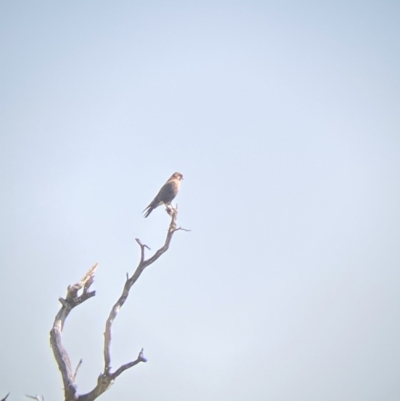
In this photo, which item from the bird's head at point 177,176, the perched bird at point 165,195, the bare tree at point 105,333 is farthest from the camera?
the bird's head at point 177,176

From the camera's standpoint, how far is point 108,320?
473 centimetres

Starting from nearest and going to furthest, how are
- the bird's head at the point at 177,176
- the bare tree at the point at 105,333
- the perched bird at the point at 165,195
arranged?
the bare tree at the point at 105,333, the perched bird at the point at 165,195, the bird's head at the point at 177,176

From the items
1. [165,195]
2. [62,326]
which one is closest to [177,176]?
[165,195]

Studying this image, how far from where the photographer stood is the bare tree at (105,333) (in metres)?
4.35

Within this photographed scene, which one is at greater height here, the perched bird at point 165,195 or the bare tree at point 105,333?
the perched bird at point 165,195

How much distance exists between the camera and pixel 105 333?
4.61 m

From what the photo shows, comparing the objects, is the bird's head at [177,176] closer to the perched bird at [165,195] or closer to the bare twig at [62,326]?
the perched bird at [165,195]

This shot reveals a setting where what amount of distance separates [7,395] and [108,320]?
1.50 m

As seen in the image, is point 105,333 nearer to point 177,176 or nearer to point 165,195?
point 165,195

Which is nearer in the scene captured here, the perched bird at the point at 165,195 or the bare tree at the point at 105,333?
the bare tree at the point at 105,333

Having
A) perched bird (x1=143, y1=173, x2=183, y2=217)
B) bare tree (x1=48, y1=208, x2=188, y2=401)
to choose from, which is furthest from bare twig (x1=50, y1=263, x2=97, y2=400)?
perched bird (x1=143, y1=173, x2=183, y2=217)

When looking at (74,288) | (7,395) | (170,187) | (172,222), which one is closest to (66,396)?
(7,395)

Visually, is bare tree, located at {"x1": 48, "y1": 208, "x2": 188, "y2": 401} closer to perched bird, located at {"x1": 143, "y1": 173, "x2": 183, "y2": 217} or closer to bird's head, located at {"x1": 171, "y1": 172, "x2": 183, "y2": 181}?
perched bird, located at {"x1": 143, "y1": 173, "x2": 183, "y2": 217}

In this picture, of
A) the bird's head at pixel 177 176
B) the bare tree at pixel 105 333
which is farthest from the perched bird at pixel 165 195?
the bare tree at pixel 105 333
